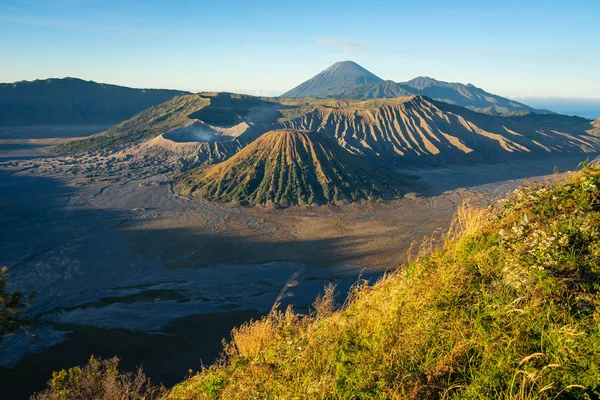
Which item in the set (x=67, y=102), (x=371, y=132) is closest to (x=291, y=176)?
(x=371, y=132)

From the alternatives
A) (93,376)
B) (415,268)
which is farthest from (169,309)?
(415,268)

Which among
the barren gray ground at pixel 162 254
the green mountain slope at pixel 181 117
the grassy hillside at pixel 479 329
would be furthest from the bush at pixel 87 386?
the green mountain slope at pixel 181 117

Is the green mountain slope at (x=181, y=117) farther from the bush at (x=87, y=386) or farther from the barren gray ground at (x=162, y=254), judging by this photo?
the bush at (x=87, y=386)

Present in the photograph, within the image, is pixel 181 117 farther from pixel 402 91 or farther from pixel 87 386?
pixel 402 91

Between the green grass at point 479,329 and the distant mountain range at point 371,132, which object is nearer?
the green grass at point 479,329

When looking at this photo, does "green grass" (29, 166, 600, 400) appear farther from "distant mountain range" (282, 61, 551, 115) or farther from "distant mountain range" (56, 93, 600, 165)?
"distant mountain range" (282, 61, 551, 115)

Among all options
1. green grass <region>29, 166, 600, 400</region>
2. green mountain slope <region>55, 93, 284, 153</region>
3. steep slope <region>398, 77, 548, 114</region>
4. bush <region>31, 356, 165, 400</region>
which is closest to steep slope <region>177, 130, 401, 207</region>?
green mountain slope <region>55, 93, 284, 153</region>
